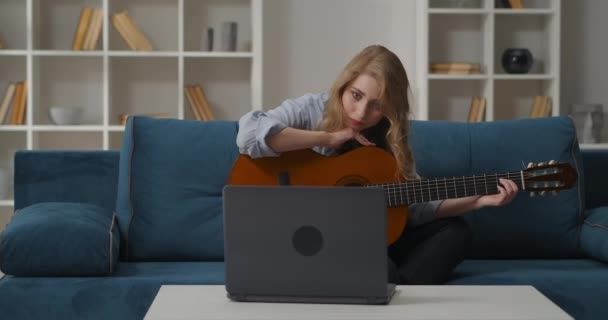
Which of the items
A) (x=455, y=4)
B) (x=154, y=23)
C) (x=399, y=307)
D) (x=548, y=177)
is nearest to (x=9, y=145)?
(x=154, y=23)

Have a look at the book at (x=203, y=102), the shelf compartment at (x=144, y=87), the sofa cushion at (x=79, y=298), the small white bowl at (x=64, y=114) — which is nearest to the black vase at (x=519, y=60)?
the book at (x=203, y=102)

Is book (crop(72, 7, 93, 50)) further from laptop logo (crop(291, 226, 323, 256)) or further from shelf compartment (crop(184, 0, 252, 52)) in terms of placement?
laptop logo (crop(291, 226, 323, 256))

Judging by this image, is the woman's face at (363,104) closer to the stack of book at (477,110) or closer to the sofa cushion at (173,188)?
the sofa cushion at (173,188)

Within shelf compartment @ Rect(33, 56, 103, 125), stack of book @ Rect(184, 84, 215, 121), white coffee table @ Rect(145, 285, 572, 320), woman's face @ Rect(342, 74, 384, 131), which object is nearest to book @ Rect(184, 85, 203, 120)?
stack of book @ Rect(184, 84, 215, 121)

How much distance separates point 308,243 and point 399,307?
0.22 m

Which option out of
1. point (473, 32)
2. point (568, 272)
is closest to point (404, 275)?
point (568, 272)

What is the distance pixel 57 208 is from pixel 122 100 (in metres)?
2.54

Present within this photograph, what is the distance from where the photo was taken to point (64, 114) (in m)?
4.98

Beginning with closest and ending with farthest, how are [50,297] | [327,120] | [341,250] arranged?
[341,250] → [50,297] → [327,120]

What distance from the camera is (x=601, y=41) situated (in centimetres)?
541

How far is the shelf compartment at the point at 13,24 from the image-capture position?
16.9 ft

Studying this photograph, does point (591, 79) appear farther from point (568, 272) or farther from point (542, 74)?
point (568, 272)

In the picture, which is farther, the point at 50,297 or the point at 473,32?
the point at 473,32

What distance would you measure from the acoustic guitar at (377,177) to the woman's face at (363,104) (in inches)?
3.1
